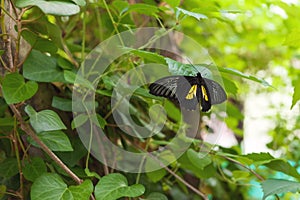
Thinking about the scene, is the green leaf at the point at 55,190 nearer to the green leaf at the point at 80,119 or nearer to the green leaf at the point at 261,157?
the green leaf at the point at 80,119

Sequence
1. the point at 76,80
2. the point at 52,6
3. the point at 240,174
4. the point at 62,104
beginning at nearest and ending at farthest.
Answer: the point at 52,6 → the point at 76,80 → the point at 62,104 → the point at 240,174

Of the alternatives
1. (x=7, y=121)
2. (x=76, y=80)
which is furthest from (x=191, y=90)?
(x=7, y=121)

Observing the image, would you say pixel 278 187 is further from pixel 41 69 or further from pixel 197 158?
pixel 41 69

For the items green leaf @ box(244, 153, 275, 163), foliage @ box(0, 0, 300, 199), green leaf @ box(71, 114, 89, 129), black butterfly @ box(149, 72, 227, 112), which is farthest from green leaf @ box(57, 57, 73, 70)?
green leaf @ box(244, 153, 275, 163)

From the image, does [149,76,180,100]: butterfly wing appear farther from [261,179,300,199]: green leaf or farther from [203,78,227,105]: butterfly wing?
[261,179,300,199]: green leaf

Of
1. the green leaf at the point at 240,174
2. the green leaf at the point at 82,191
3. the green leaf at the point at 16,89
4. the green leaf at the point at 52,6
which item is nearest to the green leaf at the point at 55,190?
the green leaf at the point at 82,191
